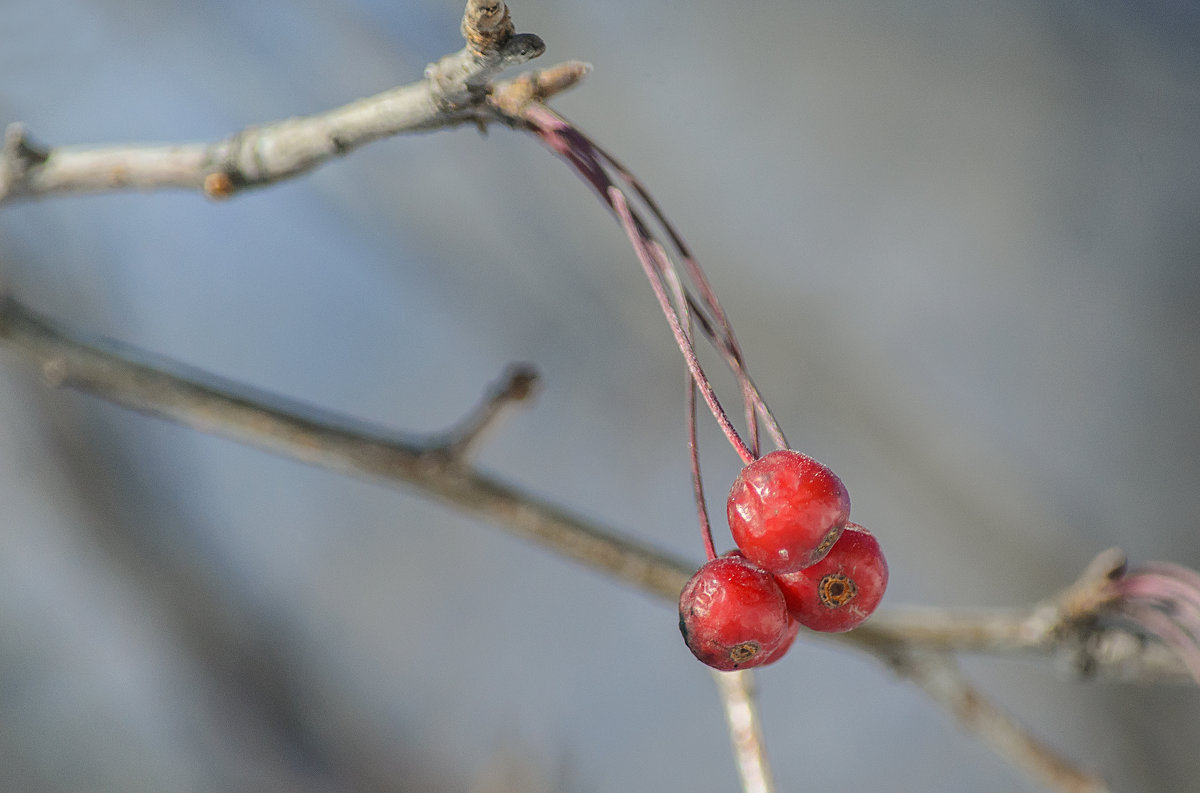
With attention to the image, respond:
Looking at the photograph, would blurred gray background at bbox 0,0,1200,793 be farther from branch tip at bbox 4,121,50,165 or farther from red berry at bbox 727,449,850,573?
red berry at bbox 727,449,850,573

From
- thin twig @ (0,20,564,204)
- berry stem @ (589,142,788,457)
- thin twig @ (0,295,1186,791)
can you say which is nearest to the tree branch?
thin twig @ (0,295,1186,791)

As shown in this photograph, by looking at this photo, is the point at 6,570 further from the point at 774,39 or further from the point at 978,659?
the point at 978,659

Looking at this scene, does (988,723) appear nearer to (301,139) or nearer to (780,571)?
(780,571)

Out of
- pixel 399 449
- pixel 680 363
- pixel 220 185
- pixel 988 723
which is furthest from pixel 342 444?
pixel 680 363

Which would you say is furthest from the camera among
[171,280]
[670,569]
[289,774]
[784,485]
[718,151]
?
[718,151]

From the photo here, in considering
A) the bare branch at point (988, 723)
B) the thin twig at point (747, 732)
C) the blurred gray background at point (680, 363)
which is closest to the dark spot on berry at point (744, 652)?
the thin twig at point (747, 732)

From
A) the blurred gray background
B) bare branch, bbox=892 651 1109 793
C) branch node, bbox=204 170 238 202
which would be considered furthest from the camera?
the blurred gray background

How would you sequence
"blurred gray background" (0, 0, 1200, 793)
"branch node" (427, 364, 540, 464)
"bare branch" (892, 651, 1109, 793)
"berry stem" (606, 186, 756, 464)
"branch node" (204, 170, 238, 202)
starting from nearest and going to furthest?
1. "berry stem" (606, 186, 756, 464)
2. "branch node" (204, 170, 238, 202)
3. "branch node" (427, 364, 540, 464)
4. "bare branch" (892, 651, 1109, 793)
5. "blurred gray background" (0, 0, 1200, 793)

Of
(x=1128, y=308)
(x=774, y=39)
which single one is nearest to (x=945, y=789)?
(x=1128, y=308)
